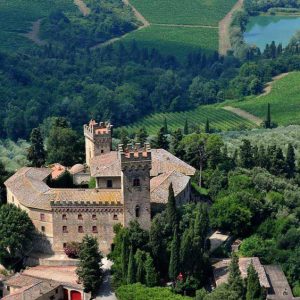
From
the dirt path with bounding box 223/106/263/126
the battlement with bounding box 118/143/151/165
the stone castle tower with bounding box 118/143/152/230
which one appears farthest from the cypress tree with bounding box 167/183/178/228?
the dirt path with bounding box 223/106/263/126

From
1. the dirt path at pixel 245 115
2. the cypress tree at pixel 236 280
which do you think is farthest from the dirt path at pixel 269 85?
the cypress tree at pixel 236 280

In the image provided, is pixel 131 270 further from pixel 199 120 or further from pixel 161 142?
pixel 199 120

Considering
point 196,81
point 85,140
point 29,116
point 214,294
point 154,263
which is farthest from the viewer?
point 196,81

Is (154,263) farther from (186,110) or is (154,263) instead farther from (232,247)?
(186,110)

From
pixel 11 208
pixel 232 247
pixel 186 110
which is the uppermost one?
pixel 11 208

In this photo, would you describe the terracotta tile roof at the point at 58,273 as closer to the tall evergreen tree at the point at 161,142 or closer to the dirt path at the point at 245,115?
the tall evergreen tree at the point at 161,142

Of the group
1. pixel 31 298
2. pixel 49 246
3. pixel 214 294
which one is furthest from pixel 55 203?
pixel 214 294

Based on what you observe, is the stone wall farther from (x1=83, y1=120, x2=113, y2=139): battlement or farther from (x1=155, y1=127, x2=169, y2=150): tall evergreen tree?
(x1=155, y1=127, x2=169, y2=150): tall evergreen tree
